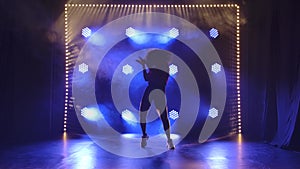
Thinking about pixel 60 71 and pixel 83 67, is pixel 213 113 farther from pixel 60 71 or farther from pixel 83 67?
pixel 60 71

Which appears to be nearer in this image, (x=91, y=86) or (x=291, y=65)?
(x=291, y=65)

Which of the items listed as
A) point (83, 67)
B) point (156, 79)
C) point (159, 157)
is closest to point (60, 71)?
point (83, 67)

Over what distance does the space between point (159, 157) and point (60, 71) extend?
237cm

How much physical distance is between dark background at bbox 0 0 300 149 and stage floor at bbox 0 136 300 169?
44 centimetres

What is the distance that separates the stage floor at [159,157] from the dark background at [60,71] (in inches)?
17.1

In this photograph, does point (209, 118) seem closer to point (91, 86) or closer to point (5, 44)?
point (91, 86)

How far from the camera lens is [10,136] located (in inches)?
157

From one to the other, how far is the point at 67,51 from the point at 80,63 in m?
0.25

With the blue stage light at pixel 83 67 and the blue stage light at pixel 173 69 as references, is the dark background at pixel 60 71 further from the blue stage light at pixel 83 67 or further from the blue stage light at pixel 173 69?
the blue stage light at pixel 173 69

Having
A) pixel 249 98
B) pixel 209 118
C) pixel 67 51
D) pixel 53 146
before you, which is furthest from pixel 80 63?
pixel 249 98

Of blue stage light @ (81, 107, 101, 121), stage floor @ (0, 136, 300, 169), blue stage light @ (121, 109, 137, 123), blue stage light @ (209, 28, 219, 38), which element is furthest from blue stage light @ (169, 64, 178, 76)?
stage floor @ (0, 136, 300, 169)

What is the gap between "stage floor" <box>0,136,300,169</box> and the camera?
2.65 metres

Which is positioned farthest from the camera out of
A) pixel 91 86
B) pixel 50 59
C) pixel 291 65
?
pixel 91 86

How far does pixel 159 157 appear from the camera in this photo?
3.00m
